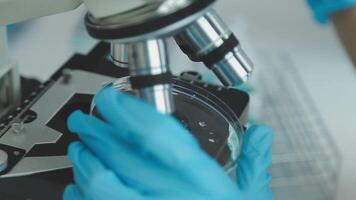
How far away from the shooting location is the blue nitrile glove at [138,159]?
563 millimetres

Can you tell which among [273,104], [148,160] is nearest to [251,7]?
[273,104]

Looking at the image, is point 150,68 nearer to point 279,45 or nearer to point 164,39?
point 164,39

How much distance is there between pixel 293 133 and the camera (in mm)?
1158

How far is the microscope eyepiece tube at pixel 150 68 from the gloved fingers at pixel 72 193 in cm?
17

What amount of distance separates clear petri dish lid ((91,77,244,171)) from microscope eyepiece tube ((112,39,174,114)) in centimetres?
13

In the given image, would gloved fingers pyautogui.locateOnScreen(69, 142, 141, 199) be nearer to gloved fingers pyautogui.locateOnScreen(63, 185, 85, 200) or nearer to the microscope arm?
gloved fingers pyautogui.locateOnScreen(63, 185, 85, 200)

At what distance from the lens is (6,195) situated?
687mm

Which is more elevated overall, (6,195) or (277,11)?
(6,195)

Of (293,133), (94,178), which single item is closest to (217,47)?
(94,178)

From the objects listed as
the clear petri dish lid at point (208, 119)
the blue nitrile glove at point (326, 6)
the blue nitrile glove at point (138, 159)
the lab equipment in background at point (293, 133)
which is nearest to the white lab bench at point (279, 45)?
the lab equipment in background at point (293, 133)

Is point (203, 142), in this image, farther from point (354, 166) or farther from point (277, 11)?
point (277, 11)

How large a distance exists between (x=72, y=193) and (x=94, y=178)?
2.5 inches

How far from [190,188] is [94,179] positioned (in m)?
0.10

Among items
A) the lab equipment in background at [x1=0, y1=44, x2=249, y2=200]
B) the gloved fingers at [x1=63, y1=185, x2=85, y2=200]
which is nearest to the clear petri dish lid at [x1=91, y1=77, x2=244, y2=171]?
the lab equipment in background at [x1=0, y1=44, x2=249, y2=200]
